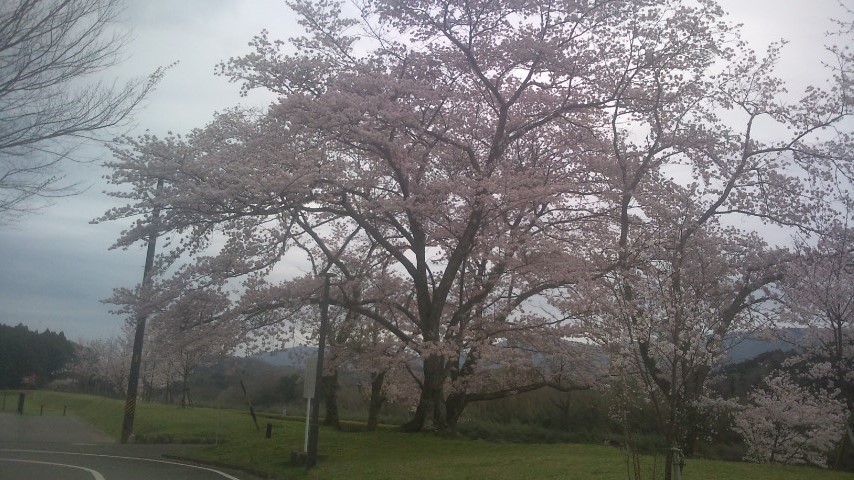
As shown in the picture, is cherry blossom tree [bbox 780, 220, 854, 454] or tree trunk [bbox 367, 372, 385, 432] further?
tree trunk [bbox 367, 372, 385, 432]

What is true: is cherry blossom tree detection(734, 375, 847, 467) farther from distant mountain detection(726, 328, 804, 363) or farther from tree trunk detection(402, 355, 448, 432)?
tree trunk detection(402, 355, 448, 432)

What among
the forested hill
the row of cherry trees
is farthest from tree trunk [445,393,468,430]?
the forested hill

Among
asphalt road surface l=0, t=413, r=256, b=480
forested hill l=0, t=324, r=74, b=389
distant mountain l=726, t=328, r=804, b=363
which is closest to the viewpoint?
distant mountain l=726, t=328, r=804, b=363

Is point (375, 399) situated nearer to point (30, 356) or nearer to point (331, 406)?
point (331, 406)

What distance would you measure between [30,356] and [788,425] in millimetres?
73697

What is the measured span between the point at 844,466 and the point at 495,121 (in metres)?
13.2

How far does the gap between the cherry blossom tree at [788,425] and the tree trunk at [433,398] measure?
7.60 meters

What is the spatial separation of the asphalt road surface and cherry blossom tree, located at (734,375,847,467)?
1198 centimetres

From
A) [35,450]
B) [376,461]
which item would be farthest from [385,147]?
[35,450]

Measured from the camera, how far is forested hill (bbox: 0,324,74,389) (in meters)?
67.8

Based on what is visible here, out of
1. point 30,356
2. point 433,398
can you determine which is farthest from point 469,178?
point 30,356

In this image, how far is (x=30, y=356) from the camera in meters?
73.2

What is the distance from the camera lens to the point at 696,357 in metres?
10.1

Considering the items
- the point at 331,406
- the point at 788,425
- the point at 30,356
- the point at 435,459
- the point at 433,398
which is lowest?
the point at 435,459
